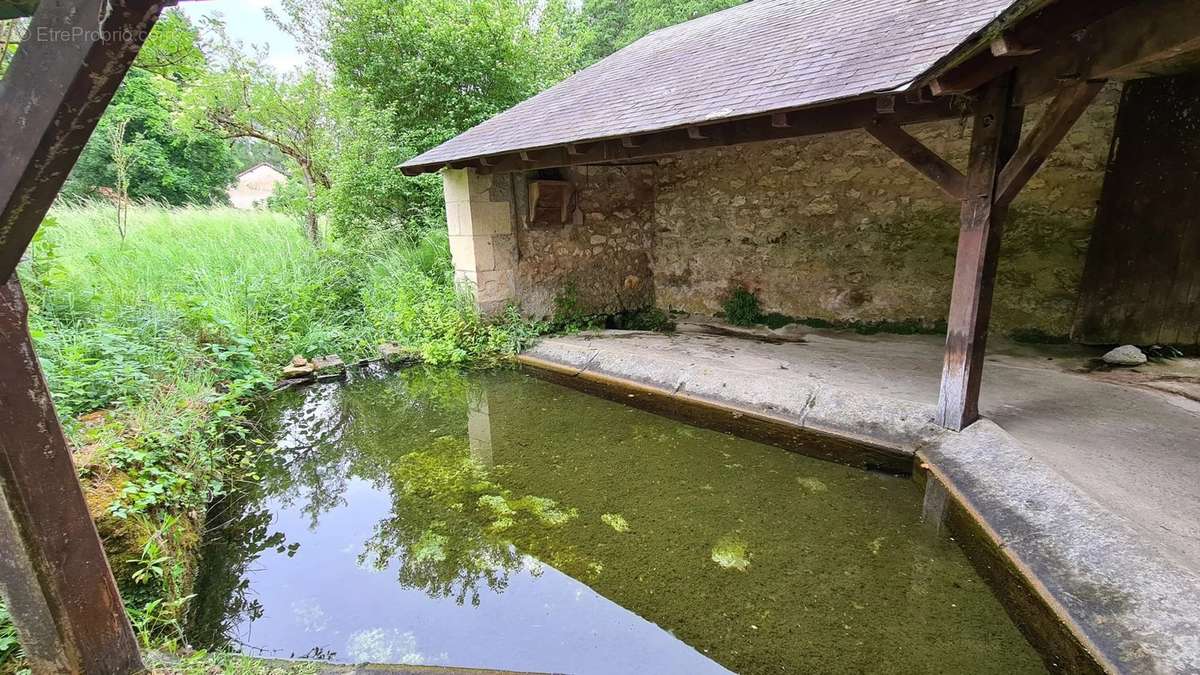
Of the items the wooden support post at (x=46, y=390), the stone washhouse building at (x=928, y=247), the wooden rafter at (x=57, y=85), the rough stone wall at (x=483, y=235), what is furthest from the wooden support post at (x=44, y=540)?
the rough stone wall at (x=483, y=235)

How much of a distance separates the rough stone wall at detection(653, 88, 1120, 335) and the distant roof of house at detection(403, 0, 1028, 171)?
129cm

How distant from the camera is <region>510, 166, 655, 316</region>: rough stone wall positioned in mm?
6277

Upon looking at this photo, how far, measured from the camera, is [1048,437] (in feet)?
9.63

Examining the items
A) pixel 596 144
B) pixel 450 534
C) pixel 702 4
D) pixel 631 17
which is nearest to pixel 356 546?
pixel 450 534

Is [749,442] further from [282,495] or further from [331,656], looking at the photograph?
[282,495]

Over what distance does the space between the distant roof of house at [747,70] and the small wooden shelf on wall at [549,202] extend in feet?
2.24

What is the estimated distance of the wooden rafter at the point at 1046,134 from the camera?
241 cm

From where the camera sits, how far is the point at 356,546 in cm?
272

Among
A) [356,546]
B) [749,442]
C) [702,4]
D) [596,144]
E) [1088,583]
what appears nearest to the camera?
[1088,583]

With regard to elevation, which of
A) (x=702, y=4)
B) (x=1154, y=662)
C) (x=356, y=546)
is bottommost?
(x=356, y=546)

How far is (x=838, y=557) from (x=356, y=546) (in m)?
2.45

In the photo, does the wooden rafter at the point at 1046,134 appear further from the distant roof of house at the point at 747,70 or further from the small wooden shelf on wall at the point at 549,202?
the small wooden shelf on wall at the point at 549,202

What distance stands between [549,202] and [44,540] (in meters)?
5.27

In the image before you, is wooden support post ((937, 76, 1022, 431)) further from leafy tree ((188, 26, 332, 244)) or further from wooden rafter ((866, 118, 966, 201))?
leafy tree ((188, 26, 332, 244))
